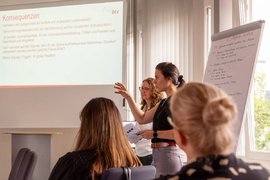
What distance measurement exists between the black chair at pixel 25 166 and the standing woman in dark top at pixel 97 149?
0.55m

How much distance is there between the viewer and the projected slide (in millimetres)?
4094

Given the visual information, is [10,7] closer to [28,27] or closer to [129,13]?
[28,27]

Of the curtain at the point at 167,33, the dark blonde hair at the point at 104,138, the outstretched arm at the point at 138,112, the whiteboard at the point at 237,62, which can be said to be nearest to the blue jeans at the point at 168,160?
the outstretched arm at the point at 138,112

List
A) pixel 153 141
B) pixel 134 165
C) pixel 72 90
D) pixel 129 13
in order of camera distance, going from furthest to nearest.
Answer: pixel 129 13, pixel 72 90, pixel 153 141, pixel 134 165

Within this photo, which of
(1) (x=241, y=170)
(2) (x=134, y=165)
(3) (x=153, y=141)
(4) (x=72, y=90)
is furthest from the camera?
(4) (x=72, y=90)

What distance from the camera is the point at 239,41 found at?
111 inches

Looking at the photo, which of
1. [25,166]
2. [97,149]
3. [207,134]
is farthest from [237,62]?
[207,134]

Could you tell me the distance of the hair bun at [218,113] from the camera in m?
1.23

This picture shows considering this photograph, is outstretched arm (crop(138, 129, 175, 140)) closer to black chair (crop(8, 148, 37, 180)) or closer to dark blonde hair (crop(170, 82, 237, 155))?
black chair (crop(8, 148, 37, 180))

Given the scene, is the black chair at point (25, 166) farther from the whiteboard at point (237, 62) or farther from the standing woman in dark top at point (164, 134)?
the whiteboard at point (237, 62)

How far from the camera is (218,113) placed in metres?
1.25

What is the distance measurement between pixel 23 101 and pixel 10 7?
1.00m

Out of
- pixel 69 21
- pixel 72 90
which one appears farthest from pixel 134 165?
pixel 69 21

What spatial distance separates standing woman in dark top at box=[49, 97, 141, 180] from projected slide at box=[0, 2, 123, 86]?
1.97 metres
